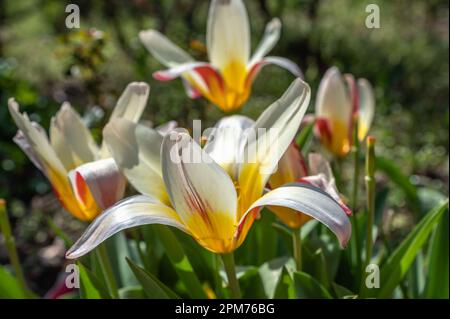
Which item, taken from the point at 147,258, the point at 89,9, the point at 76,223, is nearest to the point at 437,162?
the point at 76,223

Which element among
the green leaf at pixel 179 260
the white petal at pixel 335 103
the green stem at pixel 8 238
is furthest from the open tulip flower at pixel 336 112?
the green stem at pixel 8 238

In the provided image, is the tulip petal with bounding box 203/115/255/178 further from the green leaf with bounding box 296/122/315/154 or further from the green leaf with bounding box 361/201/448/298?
the green leaf with bounding box 296/122/315/154

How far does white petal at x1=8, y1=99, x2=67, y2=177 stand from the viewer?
101cm

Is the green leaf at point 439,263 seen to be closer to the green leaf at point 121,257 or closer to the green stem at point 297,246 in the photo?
the green stem at point 297,246

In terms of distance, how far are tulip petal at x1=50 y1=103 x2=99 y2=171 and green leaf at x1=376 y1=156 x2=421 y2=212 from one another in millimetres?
699

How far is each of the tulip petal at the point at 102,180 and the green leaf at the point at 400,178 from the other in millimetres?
723

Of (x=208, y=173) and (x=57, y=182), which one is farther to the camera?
(x=57, y=182)

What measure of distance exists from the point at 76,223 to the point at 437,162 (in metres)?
1.65

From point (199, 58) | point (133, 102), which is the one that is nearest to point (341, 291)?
point (133, 102)

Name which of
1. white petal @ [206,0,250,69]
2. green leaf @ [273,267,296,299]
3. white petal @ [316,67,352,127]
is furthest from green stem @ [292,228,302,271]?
white petal @ [206,0,250,69]

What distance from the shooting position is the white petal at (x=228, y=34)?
1.48m

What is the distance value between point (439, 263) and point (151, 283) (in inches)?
23.3

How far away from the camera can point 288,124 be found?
2.91ft
